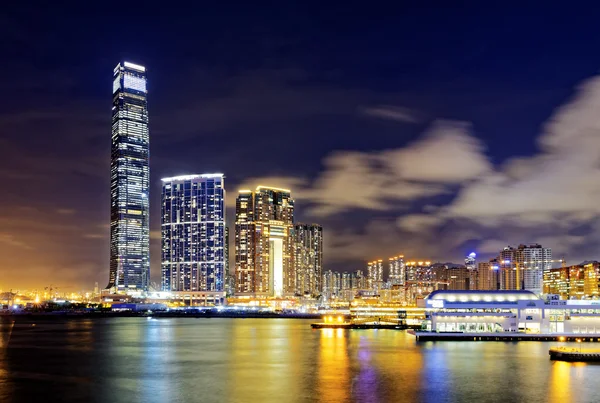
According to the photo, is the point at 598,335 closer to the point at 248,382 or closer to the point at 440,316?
the point at 440,316

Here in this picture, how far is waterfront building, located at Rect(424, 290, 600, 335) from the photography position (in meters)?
85.2

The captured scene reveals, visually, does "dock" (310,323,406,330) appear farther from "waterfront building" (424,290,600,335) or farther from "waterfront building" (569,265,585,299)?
"waterfront building" (569,265,585,299)

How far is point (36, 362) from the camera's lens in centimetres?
6216

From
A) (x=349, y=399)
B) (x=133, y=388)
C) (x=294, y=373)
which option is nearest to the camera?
(x=349, y=399)

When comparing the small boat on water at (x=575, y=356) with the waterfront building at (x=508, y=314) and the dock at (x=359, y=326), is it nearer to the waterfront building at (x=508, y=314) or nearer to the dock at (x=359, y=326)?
the waterfront building at (x=508, y=314)

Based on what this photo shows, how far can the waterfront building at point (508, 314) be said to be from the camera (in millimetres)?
85188

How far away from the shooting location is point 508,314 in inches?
3378

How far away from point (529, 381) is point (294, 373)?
17763 millimetres

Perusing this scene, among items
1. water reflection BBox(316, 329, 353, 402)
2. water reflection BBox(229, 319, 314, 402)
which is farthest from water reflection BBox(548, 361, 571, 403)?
water reflection BBox(229, 319, 314, 402)

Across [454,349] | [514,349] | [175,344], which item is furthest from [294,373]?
[175,344]

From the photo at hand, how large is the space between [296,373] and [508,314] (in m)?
41.6

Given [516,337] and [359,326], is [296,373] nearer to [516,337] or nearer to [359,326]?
[516,337]

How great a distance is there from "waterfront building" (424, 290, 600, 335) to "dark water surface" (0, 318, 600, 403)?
713 cm

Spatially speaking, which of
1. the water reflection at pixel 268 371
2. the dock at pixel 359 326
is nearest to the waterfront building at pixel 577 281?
the dock at pixel 359 326
